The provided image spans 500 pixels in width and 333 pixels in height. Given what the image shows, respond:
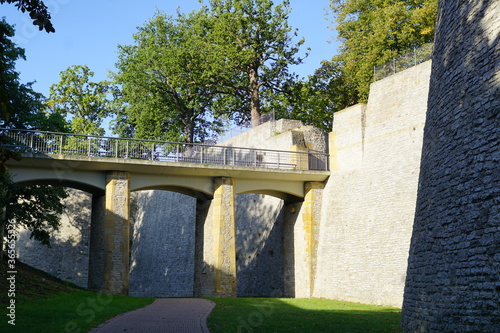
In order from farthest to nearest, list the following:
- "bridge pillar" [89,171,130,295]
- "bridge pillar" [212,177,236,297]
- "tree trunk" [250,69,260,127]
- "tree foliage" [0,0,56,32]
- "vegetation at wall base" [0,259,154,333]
Result: "tree trunk" [250,69,260,127]
"bridge pillar" [212,177,236,297]
"bridge pillar" [89,171,130,295]
"vegetation at wall base" [0,259,154,333]
"tree foliage" [0,0,56,32]

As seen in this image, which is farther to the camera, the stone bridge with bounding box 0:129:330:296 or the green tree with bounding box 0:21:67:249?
the stone bridge with bounding box 0:129:330:296

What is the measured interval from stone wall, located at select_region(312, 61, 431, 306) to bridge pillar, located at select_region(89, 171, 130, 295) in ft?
29.5

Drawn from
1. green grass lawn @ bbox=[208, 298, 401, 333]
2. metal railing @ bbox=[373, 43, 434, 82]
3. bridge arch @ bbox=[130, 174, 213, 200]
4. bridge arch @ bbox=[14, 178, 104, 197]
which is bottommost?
green grass lawn @ bbox=[208, 298, 401, 333]

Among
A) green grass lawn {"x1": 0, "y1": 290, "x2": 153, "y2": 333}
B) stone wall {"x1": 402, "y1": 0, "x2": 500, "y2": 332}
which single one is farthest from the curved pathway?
stone wall {"x1": 402, "y1": 0, "x2": 500, "y2": 332}

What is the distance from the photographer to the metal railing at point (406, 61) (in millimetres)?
26219

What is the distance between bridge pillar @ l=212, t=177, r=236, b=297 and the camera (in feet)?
88.4

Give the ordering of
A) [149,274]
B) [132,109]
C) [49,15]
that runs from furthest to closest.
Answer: [132,109] < [149,274] < [49,15]

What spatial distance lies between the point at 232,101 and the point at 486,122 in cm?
3408

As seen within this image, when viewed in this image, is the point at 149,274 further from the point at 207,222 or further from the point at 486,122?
the point at 486,122

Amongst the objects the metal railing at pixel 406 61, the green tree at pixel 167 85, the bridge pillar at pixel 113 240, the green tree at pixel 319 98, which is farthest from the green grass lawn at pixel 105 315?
the green tree at pixel 167 85

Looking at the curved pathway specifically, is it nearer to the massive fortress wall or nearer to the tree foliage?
the tree foliage

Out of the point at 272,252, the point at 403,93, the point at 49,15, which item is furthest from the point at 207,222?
the point at 49,15

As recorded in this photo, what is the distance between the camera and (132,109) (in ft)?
148

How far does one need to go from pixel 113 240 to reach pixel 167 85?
862 inches
